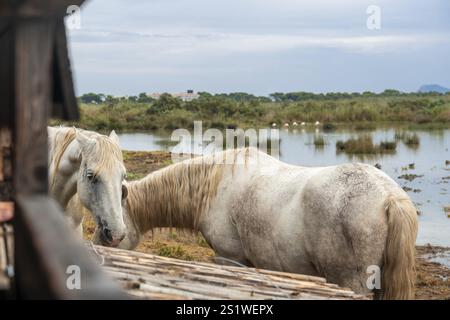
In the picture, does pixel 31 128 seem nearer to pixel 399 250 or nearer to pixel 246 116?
pixel 399 250

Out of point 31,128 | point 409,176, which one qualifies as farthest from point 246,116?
point 31,128

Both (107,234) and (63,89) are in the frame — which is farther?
(107,234)

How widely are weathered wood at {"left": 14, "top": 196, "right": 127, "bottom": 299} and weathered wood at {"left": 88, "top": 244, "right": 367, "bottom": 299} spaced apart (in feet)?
4.90

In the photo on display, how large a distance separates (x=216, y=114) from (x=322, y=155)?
26.6 m

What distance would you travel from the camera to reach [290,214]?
17.1 feet

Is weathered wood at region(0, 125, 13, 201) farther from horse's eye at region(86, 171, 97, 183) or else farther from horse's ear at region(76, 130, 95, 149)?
horse's ear at region(76, 130, 95, 149)

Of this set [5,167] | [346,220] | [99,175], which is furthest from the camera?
[99,175]

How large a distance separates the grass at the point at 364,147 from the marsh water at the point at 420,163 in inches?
11.8

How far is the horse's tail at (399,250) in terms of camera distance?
468 centimetres

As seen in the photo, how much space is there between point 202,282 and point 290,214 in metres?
1.48

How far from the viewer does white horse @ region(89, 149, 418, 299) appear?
4.79 meters

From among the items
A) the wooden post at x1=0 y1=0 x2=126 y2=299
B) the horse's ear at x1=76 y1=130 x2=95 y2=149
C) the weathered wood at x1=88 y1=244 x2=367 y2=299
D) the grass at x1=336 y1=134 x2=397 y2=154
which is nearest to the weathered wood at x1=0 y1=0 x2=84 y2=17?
the wooden post at x1=0 y1=0 x2=126 y2=299

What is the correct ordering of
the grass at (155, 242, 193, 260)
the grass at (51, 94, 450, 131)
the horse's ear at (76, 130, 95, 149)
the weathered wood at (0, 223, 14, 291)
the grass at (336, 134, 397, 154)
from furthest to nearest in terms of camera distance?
1. the grass at (51, 94, 450, 131)
2. the grass at (336, 134, 397, 154)
3. the grass at (155, 242, 193, 260)
4. the horse's ear at (76, 130, 95, 149)
5. the weathered wood at (0, 223, 14, 291)
